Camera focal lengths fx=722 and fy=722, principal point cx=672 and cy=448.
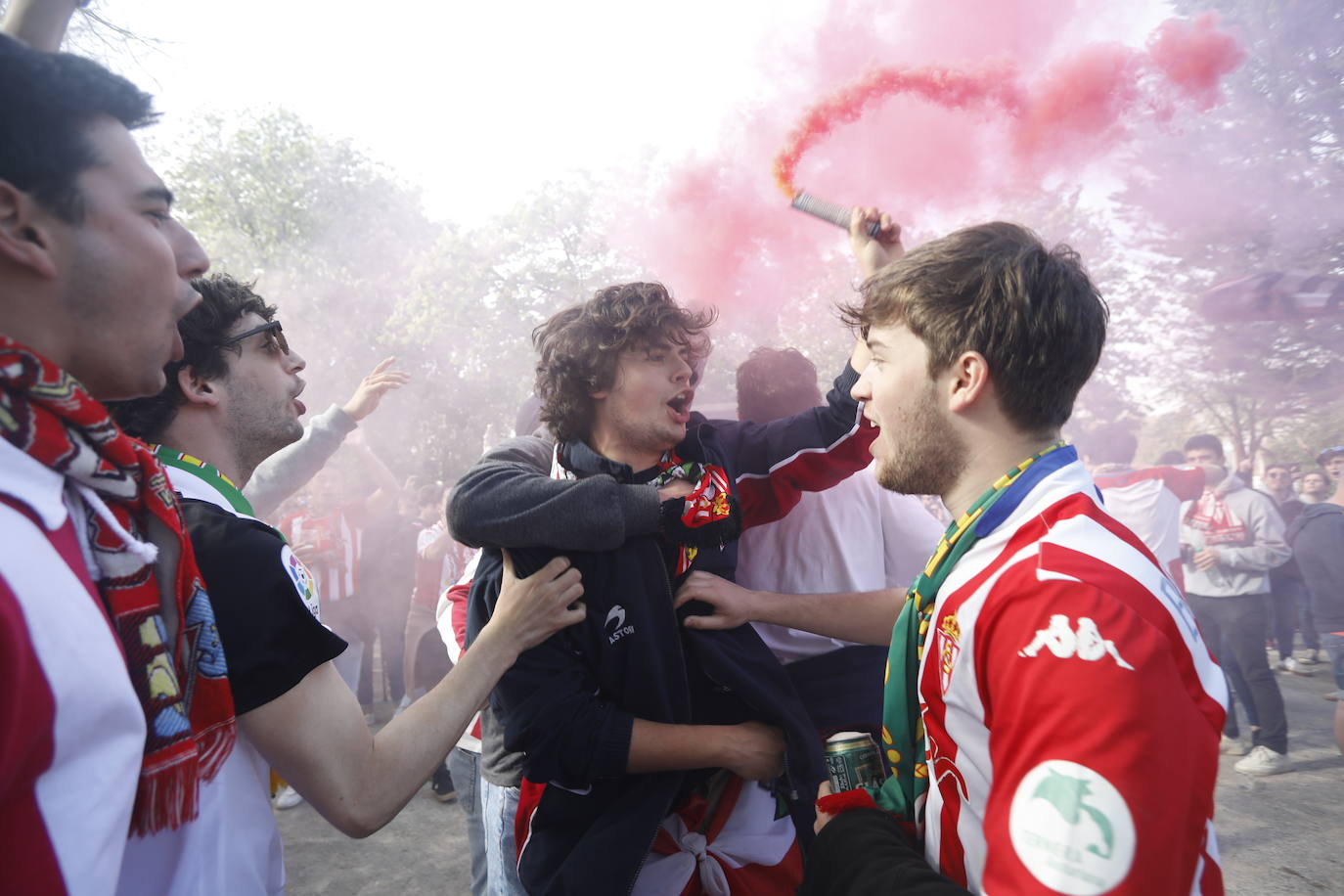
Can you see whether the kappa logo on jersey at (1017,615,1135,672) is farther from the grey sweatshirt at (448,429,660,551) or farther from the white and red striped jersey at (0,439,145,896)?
the white and red striped jersey at (0,439,145,896)

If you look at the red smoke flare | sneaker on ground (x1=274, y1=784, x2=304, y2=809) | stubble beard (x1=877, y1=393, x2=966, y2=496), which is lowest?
sneaker on ground (x1=274, y1=784, x2=304, y2=809)

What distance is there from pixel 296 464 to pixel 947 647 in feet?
13.4

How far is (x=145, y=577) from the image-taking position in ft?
3.76

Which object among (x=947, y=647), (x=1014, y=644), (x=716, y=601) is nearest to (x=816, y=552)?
(x=716, y=601)

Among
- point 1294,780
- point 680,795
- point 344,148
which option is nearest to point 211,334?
point 680,795

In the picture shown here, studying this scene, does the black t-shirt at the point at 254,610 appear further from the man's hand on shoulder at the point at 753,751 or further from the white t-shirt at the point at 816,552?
the white t-shirt at the point at 816,552

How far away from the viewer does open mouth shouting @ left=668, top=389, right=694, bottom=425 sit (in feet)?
7.65

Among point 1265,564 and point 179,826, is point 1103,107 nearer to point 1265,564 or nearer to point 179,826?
point 1265,564

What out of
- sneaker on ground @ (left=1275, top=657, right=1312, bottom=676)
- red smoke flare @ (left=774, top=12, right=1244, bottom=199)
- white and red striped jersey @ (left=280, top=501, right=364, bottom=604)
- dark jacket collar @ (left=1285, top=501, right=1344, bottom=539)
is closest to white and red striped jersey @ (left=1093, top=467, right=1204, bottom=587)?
dark jacket collar @ (left=1285, top=501, right=1344, bottom=539)

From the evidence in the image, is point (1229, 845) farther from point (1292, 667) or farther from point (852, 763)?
point (1292, 667)

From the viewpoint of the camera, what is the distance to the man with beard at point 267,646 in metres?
1.45

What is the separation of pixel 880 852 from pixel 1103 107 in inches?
193

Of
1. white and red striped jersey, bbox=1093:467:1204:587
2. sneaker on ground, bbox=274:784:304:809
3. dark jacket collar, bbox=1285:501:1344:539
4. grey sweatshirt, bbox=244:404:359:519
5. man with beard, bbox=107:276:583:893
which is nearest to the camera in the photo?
man with beard, bbox=107:276:583:893

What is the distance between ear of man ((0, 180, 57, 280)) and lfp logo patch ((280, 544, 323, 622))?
70 centimetres
